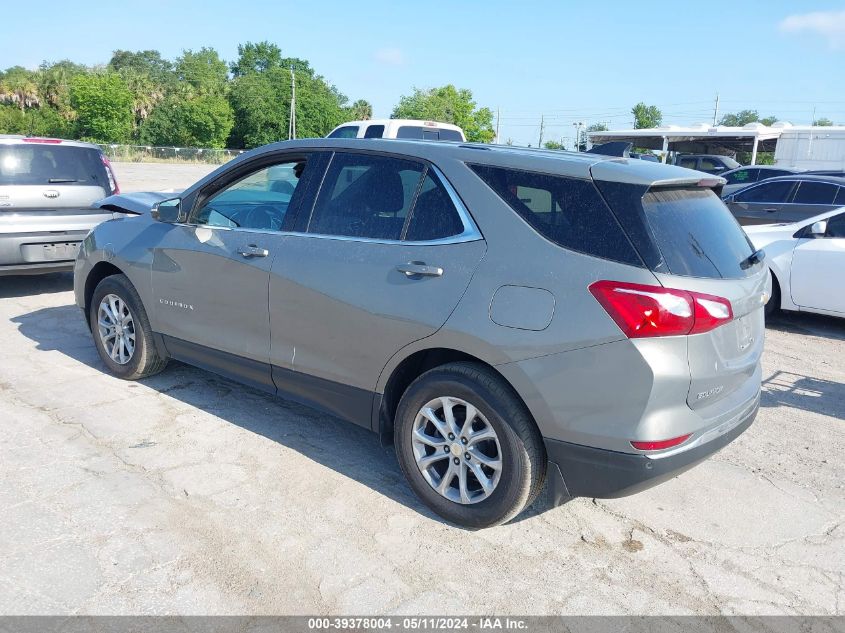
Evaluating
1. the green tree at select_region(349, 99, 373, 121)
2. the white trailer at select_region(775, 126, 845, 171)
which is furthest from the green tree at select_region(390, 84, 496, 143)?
the white trailer at select_region(775, 126, 845, 171)

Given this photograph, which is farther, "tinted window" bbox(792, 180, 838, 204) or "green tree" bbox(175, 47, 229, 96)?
"green tree" bbox(175, 47, 229, 96)

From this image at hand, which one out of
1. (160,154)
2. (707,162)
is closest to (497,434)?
(707,162)

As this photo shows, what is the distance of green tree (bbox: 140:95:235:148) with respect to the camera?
70062mm

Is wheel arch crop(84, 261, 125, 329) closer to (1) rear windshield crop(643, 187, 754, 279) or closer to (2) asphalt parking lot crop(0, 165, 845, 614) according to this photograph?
(2) asphalt parking lot crop(0, 165, 845, 614)

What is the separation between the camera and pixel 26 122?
62094mm

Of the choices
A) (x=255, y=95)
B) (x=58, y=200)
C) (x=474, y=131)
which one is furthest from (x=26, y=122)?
(x=58, y=200)

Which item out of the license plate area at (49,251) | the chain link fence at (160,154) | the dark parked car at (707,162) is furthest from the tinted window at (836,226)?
the chain link fence at (160,154)

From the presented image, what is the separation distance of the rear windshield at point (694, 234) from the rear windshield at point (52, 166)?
22.4 feet

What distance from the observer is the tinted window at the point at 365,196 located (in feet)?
12.0

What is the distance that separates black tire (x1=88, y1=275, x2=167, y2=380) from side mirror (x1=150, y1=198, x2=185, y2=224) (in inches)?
22.2

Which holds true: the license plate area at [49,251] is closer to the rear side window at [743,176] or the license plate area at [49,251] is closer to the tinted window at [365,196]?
the tinted window at [365,196]

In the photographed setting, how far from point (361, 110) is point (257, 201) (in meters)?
97.3

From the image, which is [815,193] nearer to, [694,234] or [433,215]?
[694,234]

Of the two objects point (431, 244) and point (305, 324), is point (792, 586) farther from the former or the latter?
point (305, 324)
